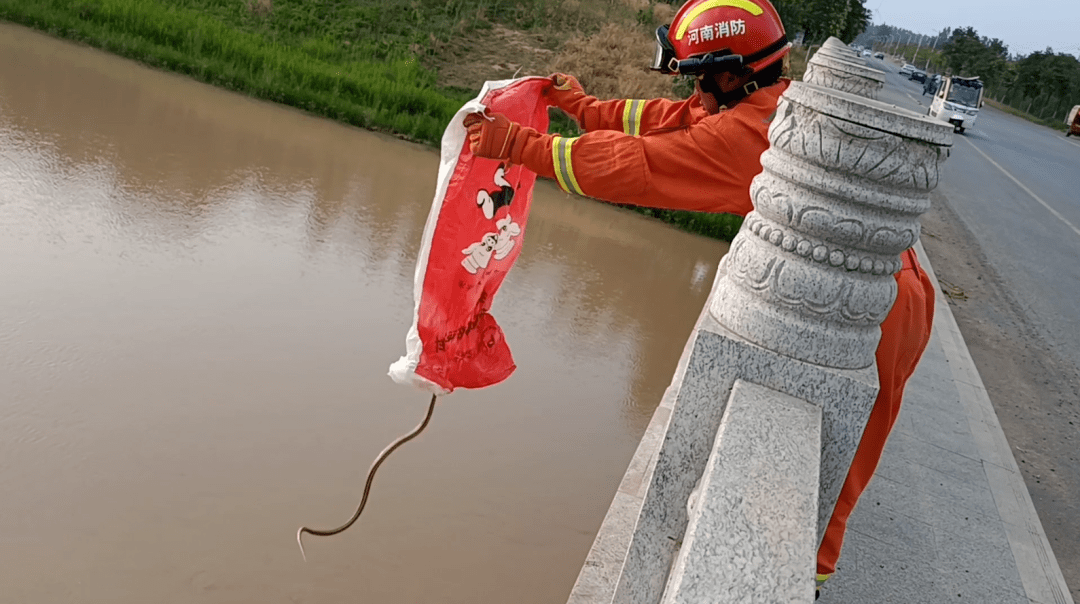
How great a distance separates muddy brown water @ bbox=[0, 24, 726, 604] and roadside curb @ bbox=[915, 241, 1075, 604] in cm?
170

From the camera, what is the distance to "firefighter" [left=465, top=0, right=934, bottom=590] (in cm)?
256

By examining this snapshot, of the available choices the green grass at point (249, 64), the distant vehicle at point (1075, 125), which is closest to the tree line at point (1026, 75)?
the distant vehicle at point (1075, 125)

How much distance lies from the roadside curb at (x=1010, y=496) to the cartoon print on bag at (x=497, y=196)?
7.73 ft

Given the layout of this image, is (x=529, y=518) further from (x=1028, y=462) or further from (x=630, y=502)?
(x=1028, y=462)

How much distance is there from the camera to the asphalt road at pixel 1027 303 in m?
5.36

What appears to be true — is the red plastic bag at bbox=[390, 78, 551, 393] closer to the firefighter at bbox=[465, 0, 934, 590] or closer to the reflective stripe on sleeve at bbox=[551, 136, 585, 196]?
the firefighter at bbox=[465, 0, 934, 590]

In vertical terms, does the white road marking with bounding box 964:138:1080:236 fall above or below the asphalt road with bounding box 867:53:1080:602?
above

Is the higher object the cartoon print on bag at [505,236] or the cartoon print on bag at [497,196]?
the cartoon print on bag at [497,196]

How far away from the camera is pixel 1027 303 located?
30.4ft

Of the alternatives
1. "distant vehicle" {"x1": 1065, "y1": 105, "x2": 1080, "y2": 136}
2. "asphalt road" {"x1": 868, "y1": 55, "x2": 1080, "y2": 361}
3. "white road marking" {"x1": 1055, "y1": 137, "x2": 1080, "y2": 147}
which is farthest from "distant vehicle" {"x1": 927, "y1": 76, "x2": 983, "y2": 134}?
"distant vehicle" {"x1": 1065, "y1": 105, "x2": 1080, "y2": 136}

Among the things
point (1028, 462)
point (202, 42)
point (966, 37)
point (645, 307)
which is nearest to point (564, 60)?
point (202, 42)

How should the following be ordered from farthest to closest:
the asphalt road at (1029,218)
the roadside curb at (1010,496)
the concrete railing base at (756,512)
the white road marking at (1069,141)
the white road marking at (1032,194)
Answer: the white road marking at (1069,141), the white road marking at (1032,194), the asphalt road at (1029,218), the roadside curb at (1010,496), the concrete railing base at (756,512)

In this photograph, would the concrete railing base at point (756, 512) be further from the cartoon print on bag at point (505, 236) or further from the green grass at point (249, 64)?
the green grass at point (249, 64)

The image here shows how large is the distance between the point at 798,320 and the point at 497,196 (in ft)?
4.53
